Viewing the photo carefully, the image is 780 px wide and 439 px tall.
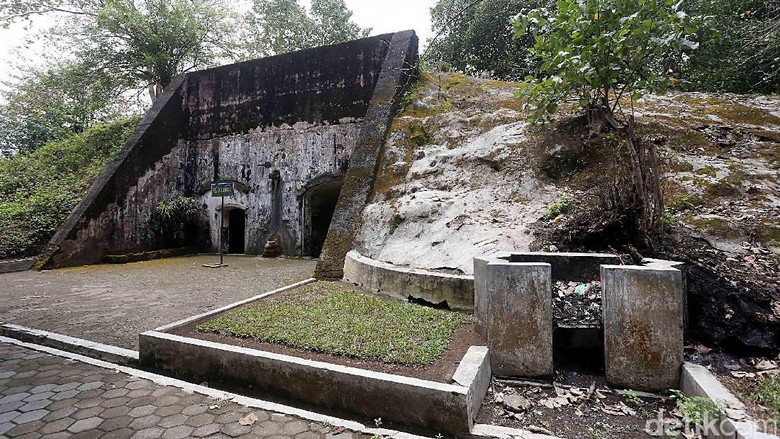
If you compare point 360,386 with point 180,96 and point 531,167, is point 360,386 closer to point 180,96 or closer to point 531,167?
point 531,167

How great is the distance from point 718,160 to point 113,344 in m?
7.67

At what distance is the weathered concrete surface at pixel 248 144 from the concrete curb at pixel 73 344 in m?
5.98

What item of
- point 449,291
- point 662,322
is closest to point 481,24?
point 449,291

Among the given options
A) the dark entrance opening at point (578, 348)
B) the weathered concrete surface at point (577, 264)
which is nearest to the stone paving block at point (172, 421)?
the dark entrance opening at point (578, 348)

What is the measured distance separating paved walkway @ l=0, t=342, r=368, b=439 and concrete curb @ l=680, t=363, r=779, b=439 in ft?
6.38

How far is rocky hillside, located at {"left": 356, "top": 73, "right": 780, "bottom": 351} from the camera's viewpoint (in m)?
3.27

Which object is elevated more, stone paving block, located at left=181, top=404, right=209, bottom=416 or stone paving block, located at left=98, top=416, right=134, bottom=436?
stone paving block, located at left=181, top=404, right=209, bottom=416

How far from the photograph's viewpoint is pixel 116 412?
8.43ft

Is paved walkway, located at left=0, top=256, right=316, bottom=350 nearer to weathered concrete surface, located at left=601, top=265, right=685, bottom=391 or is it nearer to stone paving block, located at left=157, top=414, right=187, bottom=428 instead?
stone paving block, located at left=157, top=414, right=187, bottom=428

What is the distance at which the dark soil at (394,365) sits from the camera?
264 cm

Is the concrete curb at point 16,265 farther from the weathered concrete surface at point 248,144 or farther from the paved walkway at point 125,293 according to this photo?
the weathered concrete surface at point 248,144

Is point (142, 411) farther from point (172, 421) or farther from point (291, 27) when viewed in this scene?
point (291, 27)

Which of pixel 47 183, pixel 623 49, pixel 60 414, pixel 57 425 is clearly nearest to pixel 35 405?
pixel 60 414

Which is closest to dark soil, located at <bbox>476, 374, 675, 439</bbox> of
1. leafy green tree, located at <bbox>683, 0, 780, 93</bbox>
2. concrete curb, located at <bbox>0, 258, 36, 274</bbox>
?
leafy green tree, located at <bbox>683, 0, 780, 93</bbox>
